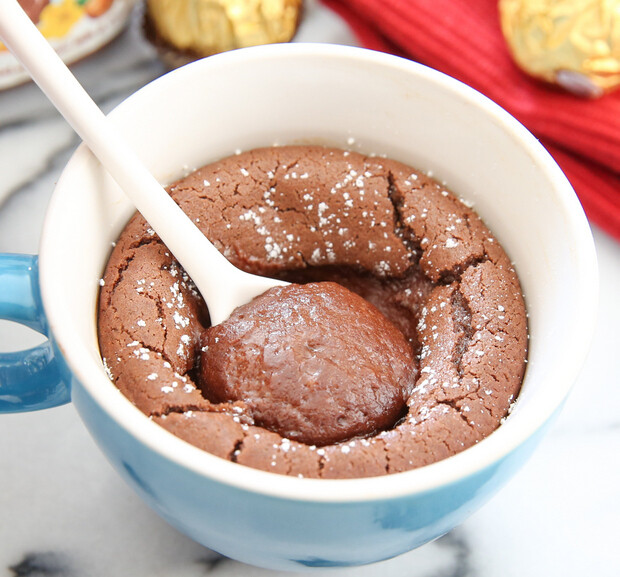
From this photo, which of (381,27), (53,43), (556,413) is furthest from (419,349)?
(53,43)

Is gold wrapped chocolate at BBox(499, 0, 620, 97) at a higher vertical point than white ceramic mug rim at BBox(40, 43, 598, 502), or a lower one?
lower

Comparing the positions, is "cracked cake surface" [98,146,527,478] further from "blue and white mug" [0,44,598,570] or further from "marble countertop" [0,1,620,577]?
"marble countertop" [0,1,620,577]

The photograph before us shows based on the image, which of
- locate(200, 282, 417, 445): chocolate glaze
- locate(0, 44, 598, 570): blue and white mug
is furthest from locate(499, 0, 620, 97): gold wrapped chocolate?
locate(200, 282, 417, 445): chocolate glaze

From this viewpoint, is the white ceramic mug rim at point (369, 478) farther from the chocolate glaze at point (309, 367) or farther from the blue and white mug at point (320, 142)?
the chocolate glaze at point (309, 367)

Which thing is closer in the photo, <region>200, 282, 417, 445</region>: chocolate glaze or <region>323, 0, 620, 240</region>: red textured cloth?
<region>200, 282, 417, 445</region>: chocolate glaze

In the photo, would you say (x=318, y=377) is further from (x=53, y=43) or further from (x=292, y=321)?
(x=53, y=43)

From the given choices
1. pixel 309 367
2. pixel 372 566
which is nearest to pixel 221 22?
pixel 309 367
